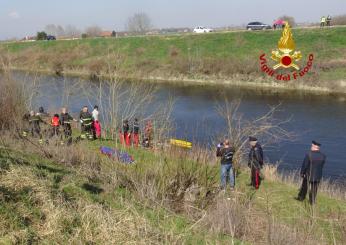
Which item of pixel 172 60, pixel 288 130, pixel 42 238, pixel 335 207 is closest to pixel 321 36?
pixel 172 60

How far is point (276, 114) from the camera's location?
102ft

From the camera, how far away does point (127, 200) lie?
8.45m

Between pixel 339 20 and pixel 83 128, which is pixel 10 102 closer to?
pixel 83 128

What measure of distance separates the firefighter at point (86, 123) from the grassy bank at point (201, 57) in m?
18.5

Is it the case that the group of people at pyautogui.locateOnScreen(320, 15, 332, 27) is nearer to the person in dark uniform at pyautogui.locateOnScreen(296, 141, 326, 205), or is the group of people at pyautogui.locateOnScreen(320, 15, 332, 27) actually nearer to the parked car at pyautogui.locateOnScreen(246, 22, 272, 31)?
the parked car at pyautogui.locateOnScreen(246, 22, 272, 31)

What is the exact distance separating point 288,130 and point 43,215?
21.0 metres

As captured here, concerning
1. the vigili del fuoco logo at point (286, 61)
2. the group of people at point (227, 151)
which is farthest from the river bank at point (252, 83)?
the group of people at point (227, 151)

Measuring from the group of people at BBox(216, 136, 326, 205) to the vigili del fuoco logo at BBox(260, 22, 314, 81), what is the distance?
30.4 m

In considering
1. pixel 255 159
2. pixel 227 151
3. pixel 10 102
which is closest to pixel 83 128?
pixel 10 102

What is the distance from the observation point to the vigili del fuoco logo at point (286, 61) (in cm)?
4296

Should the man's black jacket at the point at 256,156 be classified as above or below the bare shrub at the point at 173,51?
below

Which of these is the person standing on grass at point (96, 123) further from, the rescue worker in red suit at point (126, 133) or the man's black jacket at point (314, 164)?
the man's black jacket at point (314, 164)

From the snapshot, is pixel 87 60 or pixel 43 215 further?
pixel 87 60

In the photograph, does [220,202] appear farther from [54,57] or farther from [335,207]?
[54,57]
